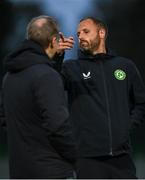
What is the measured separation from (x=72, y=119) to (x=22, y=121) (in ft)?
3.00

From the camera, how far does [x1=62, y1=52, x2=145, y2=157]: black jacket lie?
4.76m

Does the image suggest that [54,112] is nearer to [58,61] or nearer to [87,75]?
[58,61]

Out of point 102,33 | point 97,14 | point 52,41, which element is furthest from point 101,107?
point 97,14

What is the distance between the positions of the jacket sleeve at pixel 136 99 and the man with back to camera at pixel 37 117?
1.12 m

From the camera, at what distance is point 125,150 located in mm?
4832

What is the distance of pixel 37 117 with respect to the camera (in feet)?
12.9

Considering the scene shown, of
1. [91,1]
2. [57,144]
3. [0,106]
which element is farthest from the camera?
[91,1]

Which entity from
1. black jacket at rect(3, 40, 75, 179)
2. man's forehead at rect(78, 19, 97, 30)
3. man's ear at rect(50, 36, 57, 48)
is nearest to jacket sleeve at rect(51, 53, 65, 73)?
man's ear at rect(50, 36, 57, 48)

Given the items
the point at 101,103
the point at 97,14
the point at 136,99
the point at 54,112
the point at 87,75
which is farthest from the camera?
the point at 97,14

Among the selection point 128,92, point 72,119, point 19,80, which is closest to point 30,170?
point 19,80

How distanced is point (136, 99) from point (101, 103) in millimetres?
378

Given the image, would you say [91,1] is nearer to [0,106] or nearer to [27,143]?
[0,106]

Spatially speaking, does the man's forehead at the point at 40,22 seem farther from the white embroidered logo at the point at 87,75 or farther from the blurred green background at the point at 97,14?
the blurred green background at the point at 97,14

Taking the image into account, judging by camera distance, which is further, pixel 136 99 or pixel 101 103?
pixel 136 99
